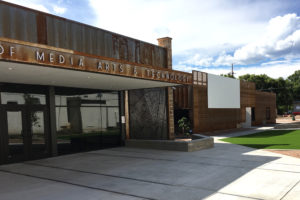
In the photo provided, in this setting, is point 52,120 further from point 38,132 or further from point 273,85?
point 273,85

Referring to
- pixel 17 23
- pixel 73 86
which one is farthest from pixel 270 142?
pixel 17 23

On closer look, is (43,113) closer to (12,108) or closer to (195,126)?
(12,108)

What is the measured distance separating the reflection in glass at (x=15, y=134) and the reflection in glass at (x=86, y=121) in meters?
1.96

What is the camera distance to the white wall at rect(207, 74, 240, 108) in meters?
28.0

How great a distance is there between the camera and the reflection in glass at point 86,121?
46.7 ft

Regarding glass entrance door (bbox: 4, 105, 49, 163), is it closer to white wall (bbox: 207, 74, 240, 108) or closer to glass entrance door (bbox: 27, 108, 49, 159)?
glass entrance door (bbox: 27, 108, 49, 159)

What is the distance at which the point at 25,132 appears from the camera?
12492mm

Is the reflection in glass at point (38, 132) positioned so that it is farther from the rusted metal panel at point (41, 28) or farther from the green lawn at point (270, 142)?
the green lawn at point (270, 142)

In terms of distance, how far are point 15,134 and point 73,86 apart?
3723 millimetres

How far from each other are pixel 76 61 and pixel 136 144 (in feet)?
28.9

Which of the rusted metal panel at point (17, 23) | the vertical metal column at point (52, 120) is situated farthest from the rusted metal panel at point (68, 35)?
the vertical metal column at point (52, 120)

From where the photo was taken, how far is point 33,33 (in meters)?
11.6

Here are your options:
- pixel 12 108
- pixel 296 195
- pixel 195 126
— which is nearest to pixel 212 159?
pixel 296 195

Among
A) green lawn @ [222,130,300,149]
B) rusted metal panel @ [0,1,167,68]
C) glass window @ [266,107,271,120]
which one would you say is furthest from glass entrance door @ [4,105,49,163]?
glass window @ [266,107,271,120]
